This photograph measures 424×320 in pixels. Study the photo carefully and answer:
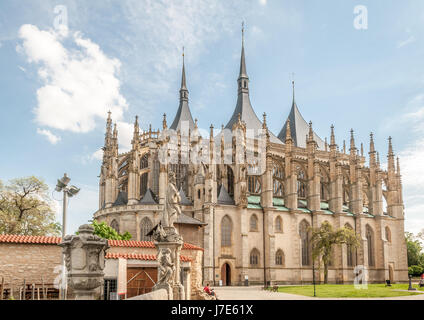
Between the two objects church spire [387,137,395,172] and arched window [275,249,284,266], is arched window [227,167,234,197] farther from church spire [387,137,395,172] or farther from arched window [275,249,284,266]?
church spire [387,137,395,172]

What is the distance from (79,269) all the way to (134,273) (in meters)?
13.4

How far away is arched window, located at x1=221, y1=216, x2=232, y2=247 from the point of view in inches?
1982

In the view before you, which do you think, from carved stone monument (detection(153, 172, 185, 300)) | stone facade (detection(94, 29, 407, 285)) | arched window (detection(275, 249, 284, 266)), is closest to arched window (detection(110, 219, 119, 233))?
stone facade (detection(94, 29, 407, 285))

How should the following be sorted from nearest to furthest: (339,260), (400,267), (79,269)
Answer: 1. (79,269)
2. (339,260)
3. (400,267)

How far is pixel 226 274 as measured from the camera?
5034 cm

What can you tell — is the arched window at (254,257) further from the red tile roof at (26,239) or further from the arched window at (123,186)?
the red tile roof at (26,239)

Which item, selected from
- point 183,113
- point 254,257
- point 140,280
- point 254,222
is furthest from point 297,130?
point 140,280

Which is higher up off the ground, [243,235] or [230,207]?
[230,207]

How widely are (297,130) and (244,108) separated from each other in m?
10.6

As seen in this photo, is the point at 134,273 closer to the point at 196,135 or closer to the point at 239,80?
the point at 196,135

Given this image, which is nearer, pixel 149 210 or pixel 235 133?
pixel 149 210

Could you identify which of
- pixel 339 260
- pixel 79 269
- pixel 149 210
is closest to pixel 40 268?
pixel 79 269

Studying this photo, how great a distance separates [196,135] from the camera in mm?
61312
